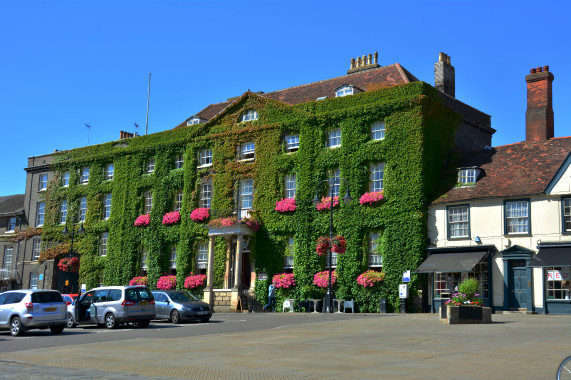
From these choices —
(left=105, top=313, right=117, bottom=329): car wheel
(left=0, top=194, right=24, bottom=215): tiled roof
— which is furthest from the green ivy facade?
(left=105, top=313, right=117, bottom=329): car wheel

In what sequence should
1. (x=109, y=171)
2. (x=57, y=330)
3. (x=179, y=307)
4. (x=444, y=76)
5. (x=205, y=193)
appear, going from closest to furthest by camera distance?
(x=57, y=330) → (x=179, y=307) → (x=444, y=76) → (x=205, y=193) → (x=109, y=171)

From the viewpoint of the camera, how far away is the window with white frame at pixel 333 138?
41.5 metres

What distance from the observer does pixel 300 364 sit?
1360cm

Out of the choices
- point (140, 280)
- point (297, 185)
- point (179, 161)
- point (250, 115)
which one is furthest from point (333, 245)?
point (140, 280)

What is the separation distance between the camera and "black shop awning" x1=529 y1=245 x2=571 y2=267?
3177 centimetres

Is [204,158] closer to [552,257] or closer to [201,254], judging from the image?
[201,254]

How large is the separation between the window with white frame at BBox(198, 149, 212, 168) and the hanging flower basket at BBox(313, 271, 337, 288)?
12932 mm

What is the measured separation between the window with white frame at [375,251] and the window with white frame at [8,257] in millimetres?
35063

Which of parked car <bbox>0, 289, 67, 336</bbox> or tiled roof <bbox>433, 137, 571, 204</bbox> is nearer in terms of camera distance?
parked car <bbox>0, 289, 67, 336</bbox>

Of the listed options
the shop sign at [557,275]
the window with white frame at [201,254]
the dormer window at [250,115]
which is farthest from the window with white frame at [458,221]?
the window with white frame at [201,254]

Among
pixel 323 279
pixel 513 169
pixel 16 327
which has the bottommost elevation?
pixel 16 327

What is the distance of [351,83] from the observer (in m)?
45.5

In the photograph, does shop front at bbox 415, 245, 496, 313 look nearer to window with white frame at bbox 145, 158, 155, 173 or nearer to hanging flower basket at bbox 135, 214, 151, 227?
hanging flower basket at bbox 135, 214, 151, 227

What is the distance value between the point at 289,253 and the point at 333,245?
468 centimetres
